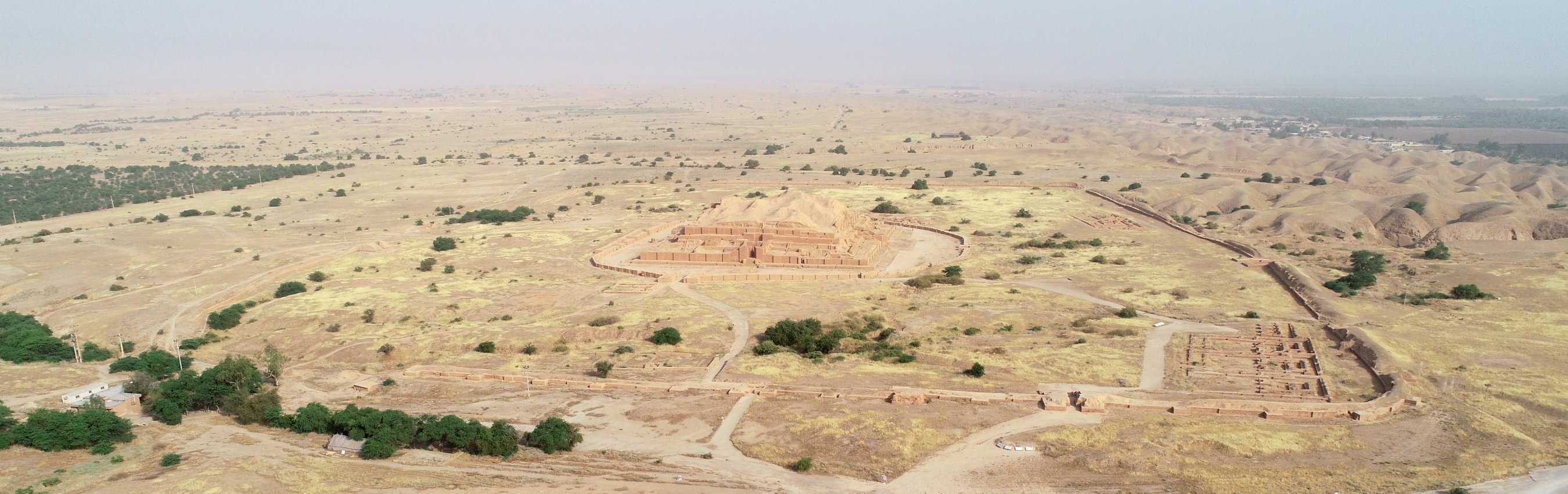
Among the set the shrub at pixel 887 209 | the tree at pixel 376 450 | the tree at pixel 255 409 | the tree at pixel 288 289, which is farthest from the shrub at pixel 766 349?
the shrub at pixel 887 209

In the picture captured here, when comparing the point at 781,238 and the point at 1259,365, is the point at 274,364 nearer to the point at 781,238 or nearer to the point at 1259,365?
the point at 781,238

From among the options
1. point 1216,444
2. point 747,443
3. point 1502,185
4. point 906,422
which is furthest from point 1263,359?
point 1502,185

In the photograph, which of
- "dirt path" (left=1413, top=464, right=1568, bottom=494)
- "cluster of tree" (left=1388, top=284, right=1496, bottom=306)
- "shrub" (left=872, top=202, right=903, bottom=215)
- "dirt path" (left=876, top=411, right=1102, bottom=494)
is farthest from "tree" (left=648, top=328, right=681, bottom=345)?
"shrub" (left=872, top=202, right=903, bottom=215)

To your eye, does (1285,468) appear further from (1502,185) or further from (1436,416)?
(1502,185)

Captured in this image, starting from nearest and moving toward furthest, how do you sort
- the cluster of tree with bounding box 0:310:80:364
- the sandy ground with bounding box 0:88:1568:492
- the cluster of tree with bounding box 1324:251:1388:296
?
the sandy ground with bounding box 0:88:1568:492, the cluster of tree with bounding box 0:310:80:364, the cluster of tree with bounding box 1324:251:1388:296

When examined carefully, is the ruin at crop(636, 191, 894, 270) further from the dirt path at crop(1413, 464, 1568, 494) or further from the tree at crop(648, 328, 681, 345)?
the dirt path at crop(1413, 464, 1568, 494)

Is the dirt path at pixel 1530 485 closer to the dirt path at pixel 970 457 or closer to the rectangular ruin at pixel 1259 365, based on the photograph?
the rectangular ruin at pixel 1259 365
